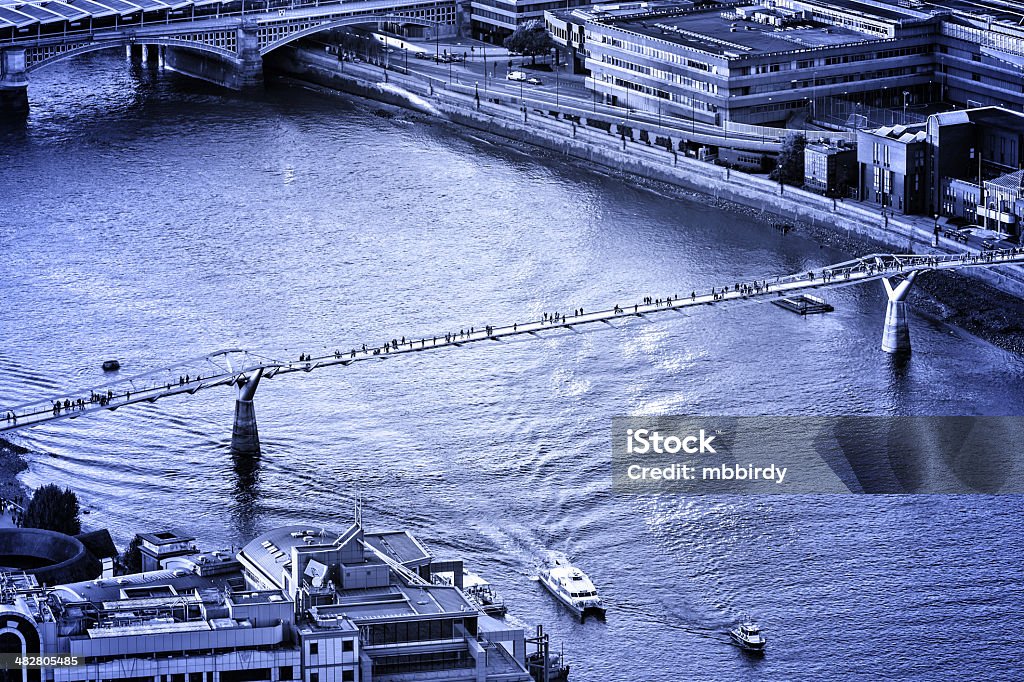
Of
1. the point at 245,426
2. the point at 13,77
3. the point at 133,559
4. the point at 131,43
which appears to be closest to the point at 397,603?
the point at 133,559

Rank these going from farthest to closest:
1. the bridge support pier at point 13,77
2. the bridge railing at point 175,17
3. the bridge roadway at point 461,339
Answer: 1. the bridge railing at point 175,17
2. the bridge support pier at point 13,77
3. the bridge roadway at point 461,339

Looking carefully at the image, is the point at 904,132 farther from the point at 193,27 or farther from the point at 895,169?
the point at 193,27

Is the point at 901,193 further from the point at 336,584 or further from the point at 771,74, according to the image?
the point at 336,584

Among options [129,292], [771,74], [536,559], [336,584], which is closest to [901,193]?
[771,74]

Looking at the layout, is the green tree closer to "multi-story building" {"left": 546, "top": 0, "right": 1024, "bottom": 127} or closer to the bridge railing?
"multi-story building" {"left": 546, "top": 0, "right": 1024, "bottom": 127}

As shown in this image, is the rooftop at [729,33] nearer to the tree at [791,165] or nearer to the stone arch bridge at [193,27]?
the tree at [791,165]

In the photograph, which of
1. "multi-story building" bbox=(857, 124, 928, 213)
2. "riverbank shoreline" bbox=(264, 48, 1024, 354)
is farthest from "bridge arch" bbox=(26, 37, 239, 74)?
"multi-story building" bbox=(857, 124, 928, 213)

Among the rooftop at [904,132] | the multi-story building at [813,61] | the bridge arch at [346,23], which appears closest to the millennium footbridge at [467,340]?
the rooftop at [904,132]
